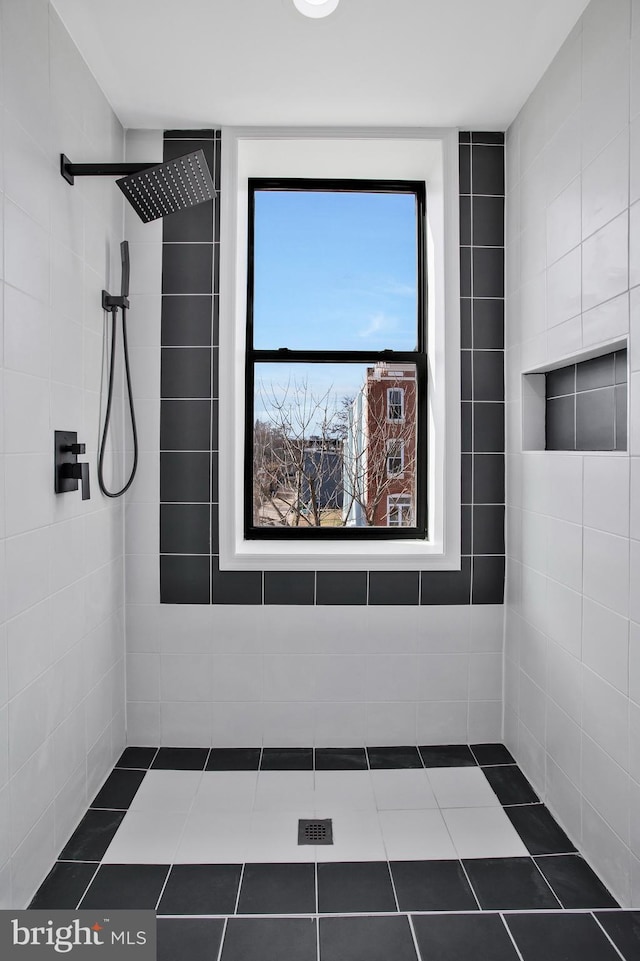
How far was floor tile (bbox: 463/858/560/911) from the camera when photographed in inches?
61.6

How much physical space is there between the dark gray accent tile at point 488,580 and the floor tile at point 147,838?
1310 millimetres

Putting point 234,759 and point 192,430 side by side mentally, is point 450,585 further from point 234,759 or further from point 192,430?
point 192,430

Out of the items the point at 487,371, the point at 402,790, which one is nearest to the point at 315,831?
A: the point at 402,790

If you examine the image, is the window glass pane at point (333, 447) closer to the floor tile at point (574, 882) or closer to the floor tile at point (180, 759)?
the floor tile at point (180, 759)

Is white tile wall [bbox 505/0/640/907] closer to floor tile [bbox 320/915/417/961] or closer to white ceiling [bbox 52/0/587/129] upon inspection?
white ceiling [bbox 52/0/587/129]

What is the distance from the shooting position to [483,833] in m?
1.85

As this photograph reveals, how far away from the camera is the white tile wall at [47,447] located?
4.80 ft

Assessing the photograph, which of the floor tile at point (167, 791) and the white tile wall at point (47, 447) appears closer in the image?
the white tile wall at point (47, 447)

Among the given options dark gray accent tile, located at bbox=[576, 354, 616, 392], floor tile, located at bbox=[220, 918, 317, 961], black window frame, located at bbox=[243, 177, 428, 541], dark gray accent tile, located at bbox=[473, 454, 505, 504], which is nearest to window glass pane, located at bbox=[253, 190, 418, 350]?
black window frame, located at bbox=[243, 177, 428, 541]

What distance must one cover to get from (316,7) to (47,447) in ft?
4.70

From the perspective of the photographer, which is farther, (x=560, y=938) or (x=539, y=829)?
(x=539, y=829)

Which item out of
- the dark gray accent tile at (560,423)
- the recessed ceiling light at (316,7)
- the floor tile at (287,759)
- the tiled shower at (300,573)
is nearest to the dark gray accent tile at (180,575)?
the tiled shower at (300,573)

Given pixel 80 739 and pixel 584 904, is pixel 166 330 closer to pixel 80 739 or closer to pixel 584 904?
pixel 80 739

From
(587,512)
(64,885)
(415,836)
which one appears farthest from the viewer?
(415,836)
